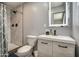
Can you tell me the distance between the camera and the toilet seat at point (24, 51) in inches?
53.7

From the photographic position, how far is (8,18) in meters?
1.33

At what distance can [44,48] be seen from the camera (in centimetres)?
136

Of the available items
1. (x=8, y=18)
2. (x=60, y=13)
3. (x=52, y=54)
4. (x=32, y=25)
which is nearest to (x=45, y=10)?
(x=60, y=13)

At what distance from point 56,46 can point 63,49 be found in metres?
0.13

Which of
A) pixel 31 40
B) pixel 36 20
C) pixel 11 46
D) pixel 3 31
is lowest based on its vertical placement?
pixel 11 46

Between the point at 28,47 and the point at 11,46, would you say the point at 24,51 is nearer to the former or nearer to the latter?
the point at 28,47

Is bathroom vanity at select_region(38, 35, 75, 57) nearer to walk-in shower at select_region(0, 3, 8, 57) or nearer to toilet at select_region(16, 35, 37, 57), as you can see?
toilet at select_region(16, 35, 37, 57)

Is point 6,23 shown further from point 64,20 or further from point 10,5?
point 64,20

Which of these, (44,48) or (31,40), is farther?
(31,40)

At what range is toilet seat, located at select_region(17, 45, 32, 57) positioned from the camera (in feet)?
4.48

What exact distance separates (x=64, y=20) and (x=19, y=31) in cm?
103

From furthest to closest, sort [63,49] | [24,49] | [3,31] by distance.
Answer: [24,49], [3,31], [63,49]

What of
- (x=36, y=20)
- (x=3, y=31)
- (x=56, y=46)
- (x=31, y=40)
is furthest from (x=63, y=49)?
(x=3, y=31)

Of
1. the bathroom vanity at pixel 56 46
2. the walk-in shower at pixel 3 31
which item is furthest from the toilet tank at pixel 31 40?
the walk-in shower at pixel 3 31
